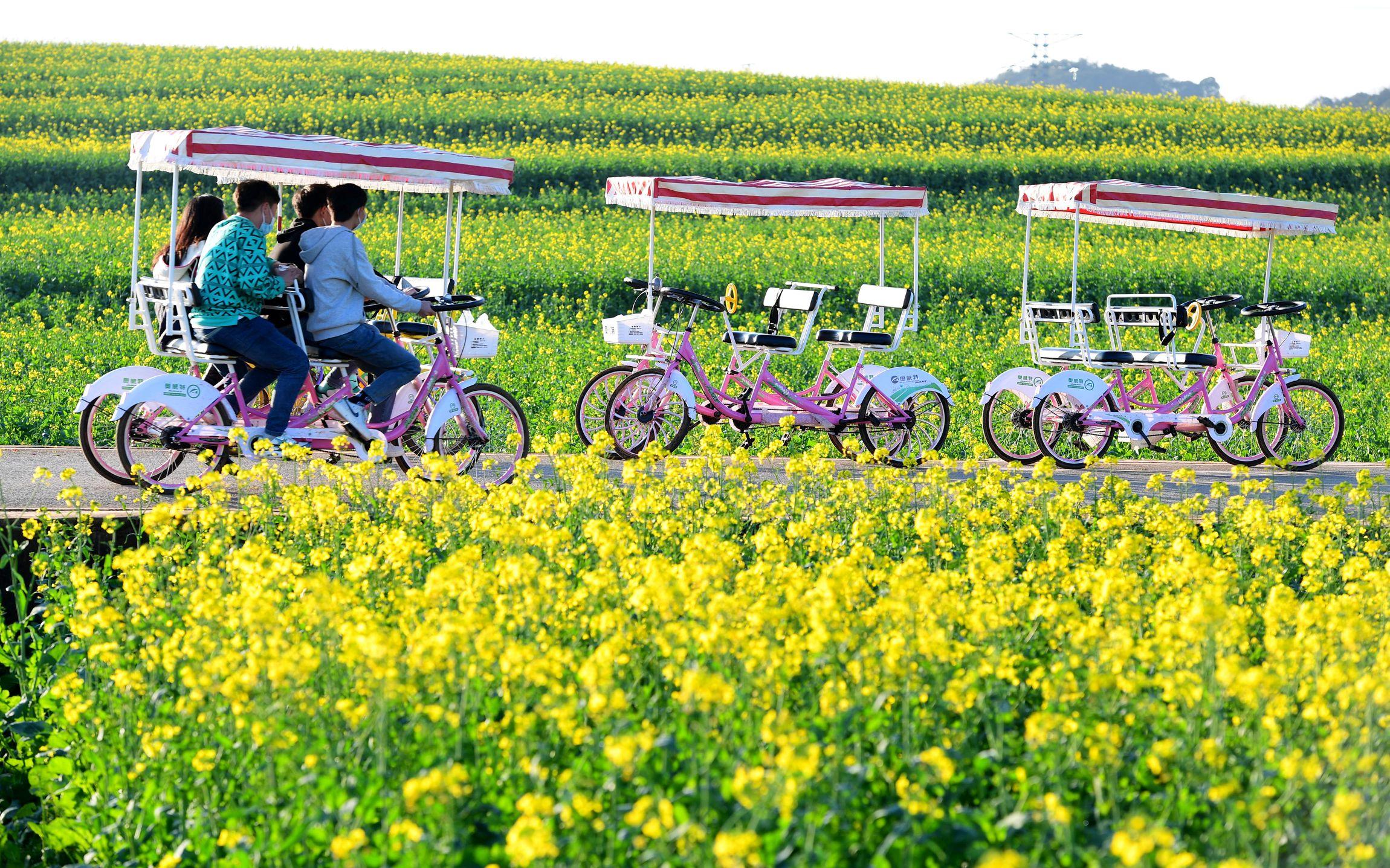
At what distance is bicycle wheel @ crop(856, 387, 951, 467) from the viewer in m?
10.6

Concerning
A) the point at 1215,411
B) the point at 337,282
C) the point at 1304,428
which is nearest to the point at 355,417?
the point at 337,282

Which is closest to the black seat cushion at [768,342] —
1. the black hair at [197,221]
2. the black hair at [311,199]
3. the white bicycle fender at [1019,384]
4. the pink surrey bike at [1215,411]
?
the white bicycle fender at [1019,384]

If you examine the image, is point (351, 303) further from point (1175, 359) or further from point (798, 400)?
point (1175, 359)

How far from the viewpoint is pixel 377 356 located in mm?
8477

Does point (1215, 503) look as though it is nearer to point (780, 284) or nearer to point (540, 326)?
point (540, 326)

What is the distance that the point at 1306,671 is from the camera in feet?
14.9

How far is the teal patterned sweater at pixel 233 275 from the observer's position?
7969 millimetres

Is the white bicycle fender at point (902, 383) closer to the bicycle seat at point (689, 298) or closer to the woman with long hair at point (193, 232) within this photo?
the bicycle seat at point (689, 298)

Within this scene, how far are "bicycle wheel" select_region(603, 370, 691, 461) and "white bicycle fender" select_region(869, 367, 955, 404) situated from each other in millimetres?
1598

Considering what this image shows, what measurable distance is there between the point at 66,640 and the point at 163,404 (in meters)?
2.35

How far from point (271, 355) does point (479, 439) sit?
57.7 inches

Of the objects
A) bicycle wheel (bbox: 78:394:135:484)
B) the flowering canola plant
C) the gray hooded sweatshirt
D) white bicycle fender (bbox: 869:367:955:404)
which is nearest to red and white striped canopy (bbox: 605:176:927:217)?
white bicycle fender (bbox: 869:367:955:404)

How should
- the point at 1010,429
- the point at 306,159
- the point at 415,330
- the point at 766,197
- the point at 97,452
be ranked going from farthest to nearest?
the point at 766,197 → the point at 1010,429 → the point at 415,330 → the point at 306,159 → the point at 97,452

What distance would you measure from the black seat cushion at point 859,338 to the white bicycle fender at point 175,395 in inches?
177
